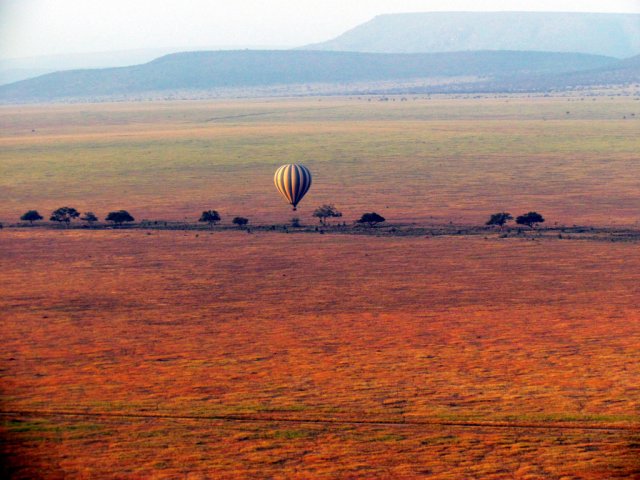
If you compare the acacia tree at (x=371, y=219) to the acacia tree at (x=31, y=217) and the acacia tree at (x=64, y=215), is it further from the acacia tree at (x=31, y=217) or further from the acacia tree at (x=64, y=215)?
the acacia tree at (x=31, y=217)

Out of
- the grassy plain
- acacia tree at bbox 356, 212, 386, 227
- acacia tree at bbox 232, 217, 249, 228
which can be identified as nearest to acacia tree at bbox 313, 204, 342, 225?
the grassy plain

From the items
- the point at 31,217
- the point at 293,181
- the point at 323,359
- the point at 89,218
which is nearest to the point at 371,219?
the point at 293,181

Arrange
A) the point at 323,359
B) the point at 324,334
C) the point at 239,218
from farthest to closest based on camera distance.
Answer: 1. the point at 239,218
2. the point at 324,334
3. the point at 323,359

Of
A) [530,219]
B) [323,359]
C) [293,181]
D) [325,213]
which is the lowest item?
[323,359]

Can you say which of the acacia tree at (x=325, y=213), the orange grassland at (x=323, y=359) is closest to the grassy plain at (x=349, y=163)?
the acacia tree at (x=325, y=213)

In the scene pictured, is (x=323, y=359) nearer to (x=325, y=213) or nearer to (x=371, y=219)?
(x=371, y=219)

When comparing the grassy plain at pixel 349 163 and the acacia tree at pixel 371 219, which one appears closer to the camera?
the acacia tree at pixel 371 219
